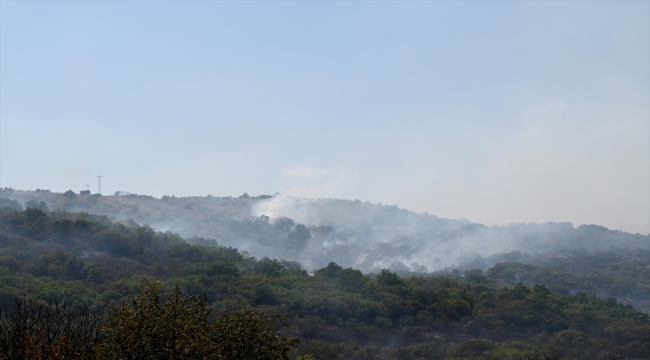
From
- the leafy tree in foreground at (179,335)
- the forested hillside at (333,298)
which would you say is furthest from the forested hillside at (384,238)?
the leafy tree in foreground at (179,335)

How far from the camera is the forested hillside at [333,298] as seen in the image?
1547 inches

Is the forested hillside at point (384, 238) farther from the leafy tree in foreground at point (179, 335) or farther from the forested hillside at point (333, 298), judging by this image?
the leafy tree in foreground at point (179, 335)

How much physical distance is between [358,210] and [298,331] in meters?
109

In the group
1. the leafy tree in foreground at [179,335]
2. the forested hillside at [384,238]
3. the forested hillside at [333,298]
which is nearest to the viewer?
the leafy tree in foreground at [179,335]

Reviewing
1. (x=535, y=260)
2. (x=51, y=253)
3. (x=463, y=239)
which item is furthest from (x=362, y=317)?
(x=463, y=239)

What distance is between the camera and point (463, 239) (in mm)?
128125

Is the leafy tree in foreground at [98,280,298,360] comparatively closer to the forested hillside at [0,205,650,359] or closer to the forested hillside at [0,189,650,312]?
the forested hillside at [0,205,650,359]

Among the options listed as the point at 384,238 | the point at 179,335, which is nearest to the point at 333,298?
the point at 179,335

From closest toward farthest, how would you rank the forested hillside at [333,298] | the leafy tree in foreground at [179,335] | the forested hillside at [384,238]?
the leafy tree in foreground at [179,335] < the forested hillside at [333,298] < the forested hillside at [384,238]

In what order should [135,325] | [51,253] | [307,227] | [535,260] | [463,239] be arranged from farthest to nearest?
1. [463,239]
2. [307,227]
3. [535,260]
4. [51,253]
5. [135,325]

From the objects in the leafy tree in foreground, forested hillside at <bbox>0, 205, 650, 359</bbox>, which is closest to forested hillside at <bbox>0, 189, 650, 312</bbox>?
forested hillside at <bbox>0, 205, 650, 359</bbox>

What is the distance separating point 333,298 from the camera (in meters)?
45.6

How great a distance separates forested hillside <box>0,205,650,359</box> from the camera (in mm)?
39281

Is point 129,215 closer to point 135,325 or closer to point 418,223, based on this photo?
point 418,223
